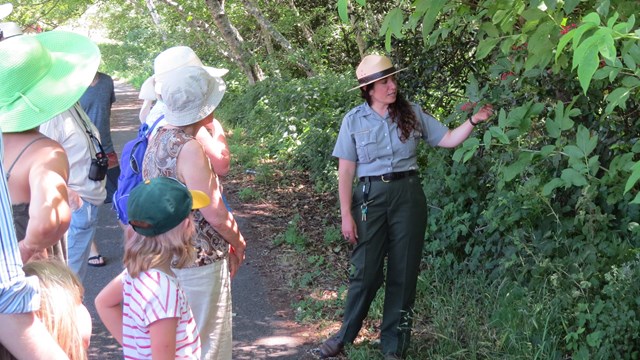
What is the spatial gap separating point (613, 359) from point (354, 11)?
6.16 m

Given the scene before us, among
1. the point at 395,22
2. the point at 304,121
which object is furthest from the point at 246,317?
the point at 304,121

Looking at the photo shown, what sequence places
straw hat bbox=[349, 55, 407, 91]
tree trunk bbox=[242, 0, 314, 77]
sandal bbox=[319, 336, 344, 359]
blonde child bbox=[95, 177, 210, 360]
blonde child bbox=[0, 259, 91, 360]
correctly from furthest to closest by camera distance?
tree trunk bbox=[242, 0, 314, 77] → sandal bbox=[319, 336, 344, 359] → straw hat bbox=[349, 55, 407, 91] → blonde child bbox=[95, 177, 210, 360] → blonde child bbox=[0, 259, 91, 360]

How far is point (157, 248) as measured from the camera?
281 cm

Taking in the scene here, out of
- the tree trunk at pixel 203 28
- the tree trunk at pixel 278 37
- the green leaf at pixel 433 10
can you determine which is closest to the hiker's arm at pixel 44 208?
the green leaf at pixel 433 10

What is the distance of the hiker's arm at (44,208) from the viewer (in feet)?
10.2

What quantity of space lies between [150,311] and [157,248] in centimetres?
24

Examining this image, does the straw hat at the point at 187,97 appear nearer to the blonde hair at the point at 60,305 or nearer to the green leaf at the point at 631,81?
the blonde hair at the point at 60,305

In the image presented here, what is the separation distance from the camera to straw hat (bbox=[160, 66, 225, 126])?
144 inches

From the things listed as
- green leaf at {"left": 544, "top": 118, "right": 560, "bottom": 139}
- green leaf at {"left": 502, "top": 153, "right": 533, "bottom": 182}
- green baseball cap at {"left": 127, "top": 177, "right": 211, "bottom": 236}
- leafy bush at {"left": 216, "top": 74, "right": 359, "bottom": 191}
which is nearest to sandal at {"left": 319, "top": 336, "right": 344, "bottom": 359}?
green leaf at {"left": 502, "top": 153, "right": 533, "bottom": 182}

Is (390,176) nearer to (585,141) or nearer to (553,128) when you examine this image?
(553,128)

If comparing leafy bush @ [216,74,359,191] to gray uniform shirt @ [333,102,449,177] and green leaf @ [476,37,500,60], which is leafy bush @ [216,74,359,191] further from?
green leaf @ [476,37,500,60]

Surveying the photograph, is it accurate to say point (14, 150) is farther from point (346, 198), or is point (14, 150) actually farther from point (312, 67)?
point (312, 67)

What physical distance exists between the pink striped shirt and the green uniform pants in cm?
204

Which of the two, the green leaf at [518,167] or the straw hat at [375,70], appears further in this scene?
the straw hat at [375,70]
